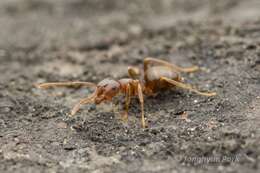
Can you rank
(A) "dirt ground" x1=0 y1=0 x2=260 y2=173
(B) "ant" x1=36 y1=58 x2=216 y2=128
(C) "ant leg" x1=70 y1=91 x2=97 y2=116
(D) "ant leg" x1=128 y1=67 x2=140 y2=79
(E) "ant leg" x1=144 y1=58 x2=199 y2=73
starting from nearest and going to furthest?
1. (A) "dirt ground" x1=0 y1=0 x2=260 y2=173
2. (C) "ant leg" x1=70 y1=91 x2=97 y2=116
3. (B) "ant" x1=36 y1=58 x2=216 y2=128
4. (D) "ant leg" x1=128 y1=67 x2=140 y2=79
5. (E) "ant leg" x1=144 y1=58 x2=199 y2=73

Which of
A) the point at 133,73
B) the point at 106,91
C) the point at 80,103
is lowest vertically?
the point at 80,103

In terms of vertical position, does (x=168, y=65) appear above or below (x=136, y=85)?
above

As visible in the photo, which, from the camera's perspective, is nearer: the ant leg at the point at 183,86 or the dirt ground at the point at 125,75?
the dirt ground at the point at 125,75

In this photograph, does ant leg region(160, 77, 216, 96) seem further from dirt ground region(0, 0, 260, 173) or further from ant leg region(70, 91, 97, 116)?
ant leg region(70, 91, 97, 116)

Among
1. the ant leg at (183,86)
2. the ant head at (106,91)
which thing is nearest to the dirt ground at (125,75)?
the ant leg at (183,86)

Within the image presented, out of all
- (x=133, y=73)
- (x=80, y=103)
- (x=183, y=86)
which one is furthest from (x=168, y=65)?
(x=80, y=103)

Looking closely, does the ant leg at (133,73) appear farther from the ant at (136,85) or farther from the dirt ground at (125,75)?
the dirt ground at (125,75)

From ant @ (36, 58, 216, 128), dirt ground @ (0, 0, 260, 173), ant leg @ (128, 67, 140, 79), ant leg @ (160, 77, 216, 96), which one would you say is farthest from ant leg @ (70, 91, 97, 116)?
ant leg @ (160, 77, 216, 96)

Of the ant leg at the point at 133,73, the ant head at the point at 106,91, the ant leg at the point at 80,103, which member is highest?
the ant leg at the point at 133,73

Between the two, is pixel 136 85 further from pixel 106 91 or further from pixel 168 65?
pixel 168 65
